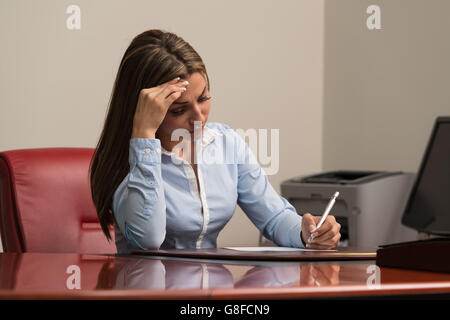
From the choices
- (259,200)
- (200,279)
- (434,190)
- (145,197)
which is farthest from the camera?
(434,190)

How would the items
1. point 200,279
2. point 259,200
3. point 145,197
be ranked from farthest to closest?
point 259,200 < point 145,197 < point 200,279

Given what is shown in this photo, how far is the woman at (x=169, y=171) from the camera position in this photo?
4.96 ft

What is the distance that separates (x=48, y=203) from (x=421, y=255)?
3.53ft

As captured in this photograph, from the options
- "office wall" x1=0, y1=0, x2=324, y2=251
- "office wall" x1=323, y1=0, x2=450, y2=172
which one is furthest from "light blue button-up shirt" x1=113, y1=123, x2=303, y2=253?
"office wall" x1=323, y1=0, x2=450, y2=172

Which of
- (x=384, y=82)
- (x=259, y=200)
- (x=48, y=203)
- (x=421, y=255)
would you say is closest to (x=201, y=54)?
(x=384, y=82)

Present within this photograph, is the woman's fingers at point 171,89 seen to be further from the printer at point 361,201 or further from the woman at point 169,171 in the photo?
the printer at point 361,201

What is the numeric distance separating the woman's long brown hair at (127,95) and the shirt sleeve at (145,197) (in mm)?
112

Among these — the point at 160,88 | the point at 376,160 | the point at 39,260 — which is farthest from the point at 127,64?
the point at 376,160

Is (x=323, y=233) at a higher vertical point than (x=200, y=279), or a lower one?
lower

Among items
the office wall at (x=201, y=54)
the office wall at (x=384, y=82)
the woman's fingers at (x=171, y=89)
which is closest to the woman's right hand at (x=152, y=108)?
the woman's fingers at (x=171, y=89)

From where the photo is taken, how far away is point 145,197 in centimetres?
150

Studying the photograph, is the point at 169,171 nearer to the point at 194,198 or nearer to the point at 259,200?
the point at 194,198

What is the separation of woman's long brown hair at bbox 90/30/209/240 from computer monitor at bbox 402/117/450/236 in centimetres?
149
